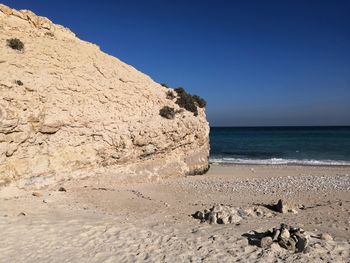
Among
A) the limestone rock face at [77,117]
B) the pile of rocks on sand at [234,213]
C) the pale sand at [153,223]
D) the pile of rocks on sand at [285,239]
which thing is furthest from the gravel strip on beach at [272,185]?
the pile of rocks on sand at [285,239]

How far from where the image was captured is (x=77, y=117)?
16438 mm

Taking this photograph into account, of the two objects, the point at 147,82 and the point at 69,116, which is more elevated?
the point at 147,82

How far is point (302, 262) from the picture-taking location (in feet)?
26.7

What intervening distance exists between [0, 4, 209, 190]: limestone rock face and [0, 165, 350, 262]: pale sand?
97 centimetres

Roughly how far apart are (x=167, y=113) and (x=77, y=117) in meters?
5.39

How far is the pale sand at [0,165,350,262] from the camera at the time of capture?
342 inches

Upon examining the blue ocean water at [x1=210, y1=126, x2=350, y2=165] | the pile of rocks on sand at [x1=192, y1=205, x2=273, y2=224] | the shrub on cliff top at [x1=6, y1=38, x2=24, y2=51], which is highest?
the shrub on cliff top at [x1=6, y1=38, x2=24, y2=51]

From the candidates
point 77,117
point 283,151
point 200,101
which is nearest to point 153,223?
point 77,117

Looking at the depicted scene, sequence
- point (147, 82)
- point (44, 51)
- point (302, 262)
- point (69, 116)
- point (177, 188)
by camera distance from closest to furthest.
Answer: point (302, 262)
point (69, 116)
point (177, 188)
point (44, 51)
point (147, 82)

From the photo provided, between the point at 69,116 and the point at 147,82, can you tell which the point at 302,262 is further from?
the point at 147,82

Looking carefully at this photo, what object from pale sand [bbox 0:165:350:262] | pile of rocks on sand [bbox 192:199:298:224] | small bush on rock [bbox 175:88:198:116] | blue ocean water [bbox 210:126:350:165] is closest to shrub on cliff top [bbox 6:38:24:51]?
pale sand [bbox 0:165:350:262]

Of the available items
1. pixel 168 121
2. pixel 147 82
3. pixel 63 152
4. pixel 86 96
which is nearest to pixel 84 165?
pixel 63 152

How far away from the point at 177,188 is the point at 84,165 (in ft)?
14.3

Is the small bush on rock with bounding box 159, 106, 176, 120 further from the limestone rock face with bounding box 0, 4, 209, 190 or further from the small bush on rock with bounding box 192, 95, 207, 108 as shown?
the small bush on rock with bounding box 192, 95, 207, 108
